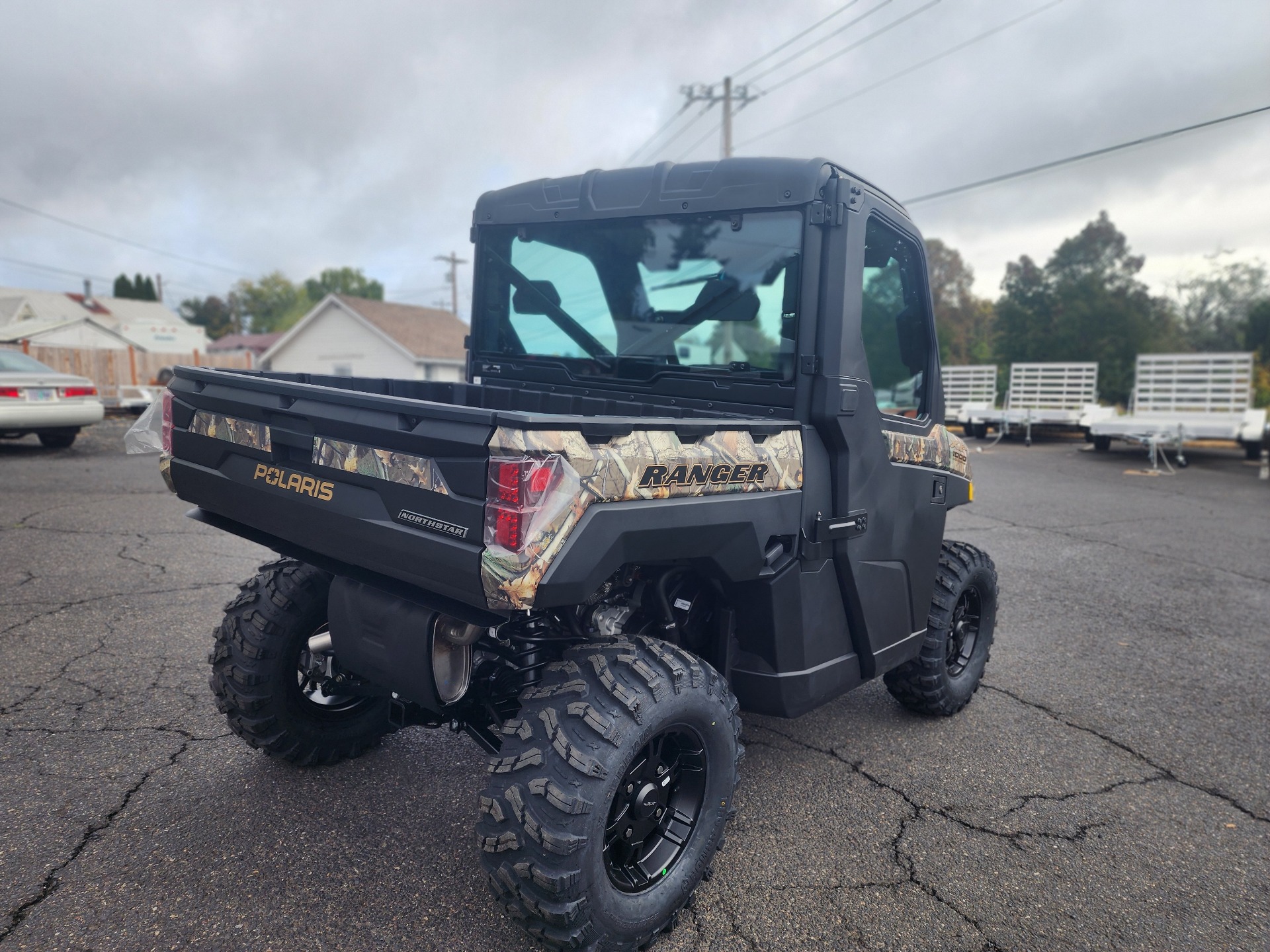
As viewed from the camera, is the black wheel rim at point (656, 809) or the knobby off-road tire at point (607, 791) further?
the black wheel rim at point (656, 809)

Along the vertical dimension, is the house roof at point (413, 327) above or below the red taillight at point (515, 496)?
above

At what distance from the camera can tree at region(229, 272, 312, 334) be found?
323 feet

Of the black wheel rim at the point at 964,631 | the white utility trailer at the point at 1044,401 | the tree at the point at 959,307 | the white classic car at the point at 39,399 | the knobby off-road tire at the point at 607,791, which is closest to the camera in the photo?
the knobby off-road tire at the point at 607,791

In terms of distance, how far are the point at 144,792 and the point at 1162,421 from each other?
1794 cm

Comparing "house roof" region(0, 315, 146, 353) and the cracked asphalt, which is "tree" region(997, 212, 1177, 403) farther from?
"house roof" region(0, 315, 146, 353)

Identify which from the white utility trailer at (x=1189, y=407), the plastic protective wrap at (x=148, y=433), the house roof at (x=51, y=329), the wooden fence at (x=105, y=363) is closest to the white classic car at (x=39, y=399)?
the wooden fence at (x=105, y=363)

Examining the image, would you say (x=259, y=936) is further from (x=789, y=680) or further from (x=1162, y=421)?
(x=1162, y=421)

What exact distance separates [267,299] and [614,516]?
109891 mm

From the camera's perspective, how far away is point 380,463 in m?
2.16

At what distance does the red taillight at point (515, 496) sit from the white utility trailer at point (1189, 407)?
1692cm

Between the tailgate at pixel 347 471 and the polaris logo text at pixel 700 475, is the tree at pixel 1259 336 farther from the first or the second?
the tailgate at pixel 347 471

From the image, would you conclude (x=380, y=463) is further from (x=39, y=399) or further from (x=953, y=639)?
(x=39, y=399)

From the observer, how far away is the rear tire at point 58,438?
1252 centimetres

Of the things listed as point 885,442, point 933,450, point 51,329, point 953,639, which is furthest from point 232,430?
point 51,329
